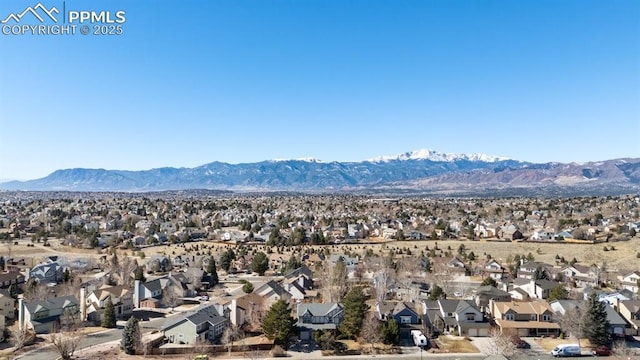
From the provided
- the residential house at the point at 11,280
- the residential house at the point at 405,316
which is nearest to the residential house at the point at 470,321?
the residential house at the point at 405,316

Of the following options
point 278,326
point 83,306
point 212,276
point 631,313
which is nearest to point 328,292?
point 278,326

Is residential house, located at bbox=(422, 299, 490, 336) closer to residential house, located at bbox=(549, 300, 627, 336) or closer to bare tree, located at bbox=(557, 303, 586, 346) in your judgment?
bare tree, located at bbox=(557, 303, 586, 346)

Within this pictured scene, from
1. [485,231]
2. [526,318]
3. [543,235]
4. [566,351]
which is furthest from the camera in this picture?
[485,231]

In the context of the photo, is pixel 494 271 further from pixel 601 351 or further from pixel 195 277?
pixel 195 277

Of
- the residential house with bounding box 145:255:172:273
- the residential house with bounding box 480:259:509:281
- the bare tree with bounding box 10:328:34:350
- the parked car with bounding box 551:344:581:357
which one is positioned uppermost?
the bare tree with bounding box 10:328:34:350

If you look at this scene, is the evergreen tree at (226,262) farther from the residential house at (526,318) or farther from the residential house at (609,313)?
the residential house at (609,313)

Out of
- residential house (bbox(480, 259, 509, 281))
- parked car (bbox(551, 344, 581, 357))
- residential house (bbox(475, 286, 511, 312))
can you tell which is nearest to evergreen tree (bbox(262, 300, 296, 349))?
parked car (bbox(551, 344, 581, 357))
